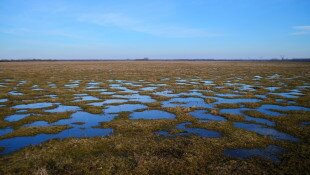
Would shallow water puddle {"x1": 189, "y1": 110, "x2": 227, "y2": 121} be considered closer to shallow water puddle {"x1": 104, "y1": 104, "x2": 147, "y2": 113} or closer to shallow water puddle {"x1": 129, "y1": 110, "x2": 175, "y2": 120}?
shallow water puddle {"x1": 129, "y1": 110, "x2": 175, "y2": 120}

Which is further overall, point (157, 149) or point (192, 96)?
point (192, 96)

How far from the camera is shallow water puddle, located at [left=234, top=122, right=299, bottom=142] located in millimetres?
16359

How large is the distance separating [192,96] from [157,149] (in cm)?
1965

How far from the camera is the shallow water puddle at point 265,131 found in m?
16.4

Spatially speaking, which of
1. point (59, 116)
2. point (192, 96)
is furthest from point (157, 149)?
point (192, 96)

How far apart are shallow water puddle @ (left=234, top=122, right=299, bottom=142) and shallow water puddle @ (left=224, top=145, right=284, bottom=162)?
2.11m

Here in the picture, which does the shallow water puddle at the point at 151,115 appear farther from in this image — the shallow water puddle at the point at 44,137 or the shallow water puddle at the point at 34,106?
the shallow water puddle at the point at 34,106

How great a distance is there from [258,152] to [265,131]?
4373 millimetres

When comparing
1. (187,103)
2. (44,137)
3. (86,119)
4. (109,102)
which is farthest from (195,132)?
(109,102)

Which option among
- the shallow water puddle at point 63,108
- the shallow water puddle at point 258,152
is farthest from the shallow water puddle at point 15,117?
the shallow water puddle at point 258,152

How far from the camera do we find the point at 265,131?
1777 cm

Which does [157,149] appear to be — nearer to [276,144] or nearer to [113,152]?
[113,152]

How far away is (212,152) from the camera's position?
13766 millimetres

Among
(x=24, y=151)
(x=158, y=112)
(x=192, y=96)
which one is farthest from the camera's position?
(x=192, y=96)
